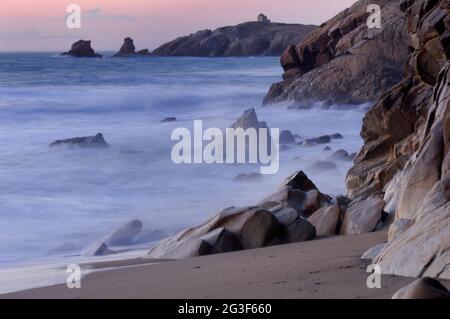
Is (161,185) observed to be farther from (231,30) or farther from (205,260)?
(231,30)

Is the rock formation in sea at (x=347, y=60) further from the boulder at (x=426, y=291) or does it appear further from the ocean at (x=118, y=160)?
the boulder at (x=426, y=291)

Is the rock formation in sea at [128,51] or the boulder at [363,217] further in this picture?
the rock formation in sea at [128,51]

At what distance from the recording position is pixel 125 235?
1210cm

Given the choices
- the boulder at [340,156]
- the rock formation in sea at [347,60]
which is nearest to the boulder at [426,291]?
the boulder at [340,156]

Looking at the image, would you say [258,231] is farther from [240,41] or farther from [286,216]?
[240,41]

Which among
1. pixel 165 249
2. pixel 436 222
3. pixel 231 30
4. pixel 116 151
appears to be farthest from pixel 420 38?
pixel 231 30

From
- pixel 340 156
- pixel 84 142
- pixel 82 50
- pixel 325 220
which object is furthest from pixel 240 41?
pixel 325 220

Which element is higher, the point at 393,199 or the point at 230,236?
the point at 393,199

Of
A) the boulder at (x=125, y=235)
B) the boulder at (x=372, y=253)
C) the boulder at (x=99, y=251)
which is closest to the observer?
the boulder at (x=372, y=253)

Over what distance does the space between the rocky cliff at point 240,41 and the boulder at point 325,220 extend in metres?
63.9

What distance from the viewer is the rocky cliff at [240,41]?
76.2 meters

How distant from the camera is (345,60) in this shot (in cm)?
2842

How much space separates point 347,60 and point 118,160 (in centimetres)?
975
